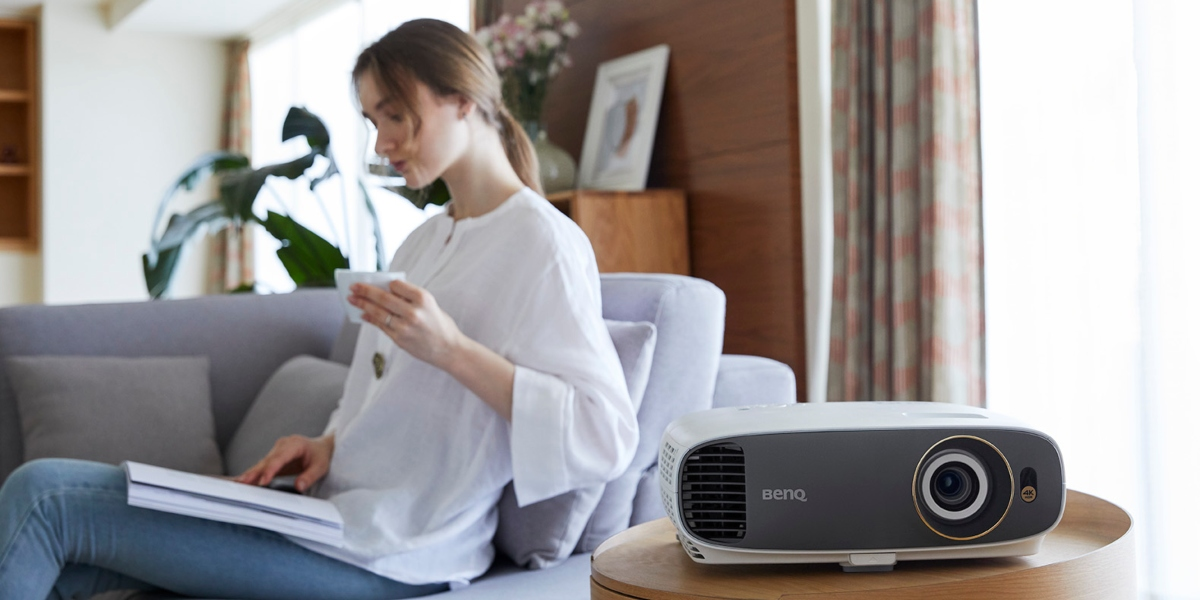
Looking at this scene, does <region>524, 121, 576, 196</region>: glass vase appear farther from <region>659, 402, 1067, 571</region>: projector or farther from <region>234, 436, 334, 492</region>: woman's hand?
<region>659, 402, 1067, 571</region>: projector

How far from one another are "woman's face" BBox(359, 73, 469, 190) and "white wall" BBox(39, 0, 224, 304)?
214 inches

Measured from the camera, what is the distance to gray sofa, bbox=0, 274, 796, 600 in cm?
158

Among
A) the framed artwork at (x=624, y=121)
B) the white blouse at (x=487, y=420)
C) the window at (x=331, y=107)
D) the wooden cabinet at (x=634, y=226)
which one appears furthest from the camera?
the window at (x=331, y=107)

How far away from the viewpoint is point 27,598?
48.8 inches

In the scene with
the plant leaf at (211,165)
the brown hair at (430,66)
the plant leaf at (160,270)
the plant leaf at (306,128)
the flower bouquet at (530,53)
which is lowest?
the plant leaf at (160,270)

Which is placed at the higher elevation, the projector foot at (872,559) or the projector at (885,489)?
the projector at (885,489)

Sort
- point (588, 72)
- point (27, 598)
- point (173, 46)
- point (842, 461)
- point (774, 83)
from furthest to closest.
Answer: point (173, 46), point (588, 72), point (774, 83), point (27, 598), point (842, 461)

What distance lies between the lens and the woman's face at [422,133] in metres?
1.51

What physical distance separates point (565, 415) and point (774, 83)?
1653 millimetres

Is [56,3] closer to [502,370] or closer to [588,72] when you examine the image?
[588,72]

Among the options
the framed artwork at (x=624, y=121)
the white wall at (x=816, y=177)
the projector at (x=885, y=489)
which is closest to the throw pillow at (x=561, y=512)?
the projector at (x=885, y=489)

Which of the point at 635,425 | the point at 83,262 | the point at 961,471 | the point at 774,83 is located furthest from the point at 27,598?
the point at 83,262

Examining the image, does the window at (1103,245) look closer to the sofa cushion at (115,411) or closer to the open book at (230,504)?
the open book at (230,504)

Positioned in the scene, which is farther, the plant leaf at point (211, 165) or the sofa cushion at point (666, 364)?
the plant leaf at point (211, 165)
